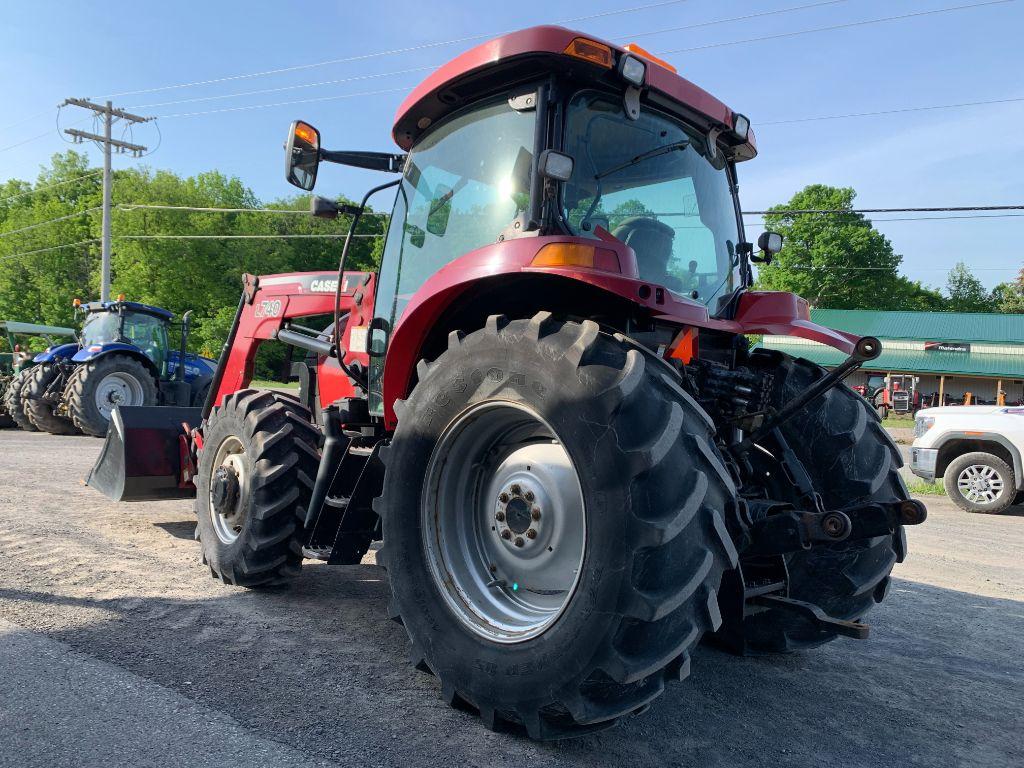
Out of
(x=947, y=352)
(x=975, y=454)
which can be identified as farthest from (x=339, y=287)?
(x=947, y=352)

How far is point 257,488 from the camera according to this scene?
408cm

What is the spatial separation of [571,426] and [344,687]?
150 centimetres

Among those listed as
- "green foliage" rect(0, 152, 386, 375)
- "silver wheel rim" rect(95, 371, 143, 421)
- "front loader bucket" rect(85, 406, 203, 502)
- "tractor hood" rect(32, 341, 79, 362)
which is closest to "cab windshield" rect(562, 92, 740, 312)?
"front loader bucket" rect(85, 406, 203, 502)

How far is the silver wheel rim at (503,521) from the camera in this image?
2754 mm

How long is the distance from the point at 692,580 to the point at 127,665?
7.88 ft

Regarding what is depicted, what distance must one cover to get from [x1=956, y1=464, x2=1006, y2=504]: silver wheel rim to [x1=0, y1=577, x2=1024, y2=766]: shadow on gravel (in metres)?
6.25

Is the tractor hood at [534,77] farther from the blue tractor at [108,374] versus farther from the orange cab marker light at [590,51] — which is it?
the blue tractor at [108,374]

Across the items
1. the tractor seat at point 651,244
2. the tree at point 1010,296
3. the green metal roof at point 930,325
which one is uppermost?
the tree at point 1010,296

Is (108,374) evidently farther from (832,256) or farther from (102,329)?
(832,256)

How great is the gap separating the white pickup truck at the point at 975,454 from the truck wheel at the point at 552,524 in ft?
30.3

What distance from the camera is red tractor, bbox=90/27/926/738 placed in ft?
7.75

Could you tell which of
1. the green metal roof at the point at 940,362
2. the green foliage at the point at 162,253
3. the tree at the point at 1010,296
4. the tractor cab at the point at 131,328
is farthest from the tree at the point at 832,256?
the tractor cab at the point at 131,328

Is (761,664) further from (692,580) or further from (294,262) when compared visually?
(294,262)

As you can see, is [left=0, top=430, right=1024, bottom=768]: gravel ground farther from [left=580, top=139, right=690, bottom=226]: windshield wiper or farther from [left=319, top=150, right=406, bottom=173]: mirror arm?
[left=319, top=150, right=406, bottom=173]: mirror arm
